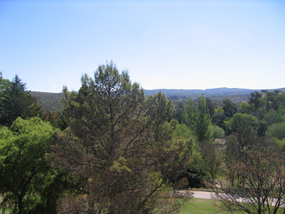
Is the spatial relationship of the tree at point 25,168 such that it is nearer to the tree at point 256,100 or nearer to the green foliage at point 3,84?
the green foliage at point 3,84

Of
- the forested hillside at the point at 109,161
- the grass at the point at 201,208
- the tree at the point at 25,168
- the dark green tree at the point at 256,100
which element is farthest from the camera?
the dark green tree at the point at 256,100

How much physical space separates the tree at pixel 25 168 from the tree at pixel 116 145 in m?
1.80

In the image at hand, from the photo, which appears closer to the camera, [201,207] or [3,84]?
[201,207]

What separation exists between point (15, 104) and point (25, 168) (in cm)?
1851

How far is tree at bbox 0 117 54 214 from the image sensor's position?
9734 millimetres

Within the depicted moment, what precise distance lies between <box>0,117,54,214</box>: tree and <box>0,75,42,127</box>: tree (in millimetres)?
15573

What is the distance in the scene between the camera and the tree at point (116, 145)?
796cm

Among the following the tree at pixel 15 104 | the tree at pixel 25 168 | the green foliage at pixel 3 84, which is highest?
the green foliage at pixel 3 84

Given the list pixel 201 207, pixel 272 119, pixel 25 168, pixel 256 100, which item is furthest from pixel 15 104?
pixel 256 100

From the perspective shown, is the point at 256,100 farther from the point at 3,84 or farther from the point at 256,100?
the point at 3,84

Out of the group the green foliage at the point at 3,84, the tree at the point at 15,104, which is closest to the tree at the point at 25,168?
the tree at the point at 15,104

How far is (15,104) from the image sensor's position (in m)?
24.7

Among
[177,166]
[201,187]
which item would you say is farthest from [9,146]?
[201,187]

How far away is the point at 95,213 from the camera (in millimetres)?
7680
